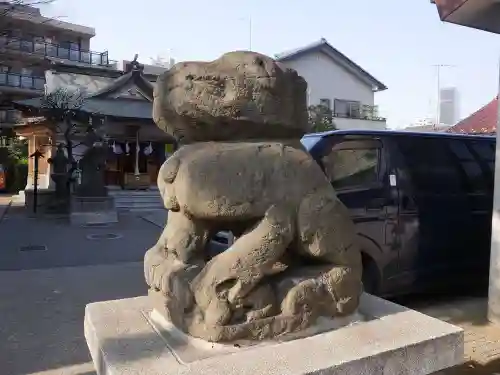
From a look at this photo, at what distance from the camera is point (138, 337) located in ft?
7.22

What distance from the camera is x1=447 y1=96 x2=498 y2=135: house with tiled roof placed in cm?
877

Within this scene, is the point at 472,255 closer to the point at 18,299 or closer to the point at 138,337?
the point at 138,337

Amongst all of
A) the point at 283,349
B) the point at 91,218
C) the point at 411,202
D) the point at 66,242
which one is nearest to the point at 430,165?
the point at 411,202

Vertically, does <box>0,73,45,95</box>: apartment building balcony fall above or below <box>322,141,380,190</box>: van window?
above

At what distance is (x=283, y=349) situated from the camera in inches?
81.7

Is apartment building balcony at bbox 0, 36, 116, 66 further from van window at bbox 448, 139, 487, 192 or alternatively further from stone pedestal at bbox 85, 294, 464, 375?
stone pedestal at bbox 85, 294, 464, 375

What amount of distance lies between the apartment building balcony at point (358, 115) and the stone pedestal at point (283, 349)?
21.4 meters

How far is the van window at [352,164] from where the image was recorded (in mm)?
4121

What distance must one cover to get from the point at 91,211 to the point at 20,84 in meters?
16.4

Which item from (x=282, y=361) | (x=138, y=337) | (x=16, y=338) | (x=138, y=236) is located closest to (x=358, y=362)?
(x=282, y=361)

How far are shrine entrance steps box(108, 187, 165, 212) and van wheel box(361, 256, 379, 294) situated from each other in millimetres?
10858

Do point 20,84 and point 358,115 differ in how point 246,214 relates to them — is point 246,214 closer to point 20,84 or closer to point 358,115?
point 358,115

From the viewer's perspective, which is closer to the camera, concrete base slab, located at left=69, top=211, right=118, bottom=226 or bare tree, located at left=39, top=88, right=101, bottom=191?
concrete base slab, located at left=69, top=211, right=118, bottom=226

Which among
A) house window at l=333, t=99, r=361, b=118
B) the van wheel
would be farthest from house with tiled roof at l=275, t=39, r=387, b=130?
the van wheel
